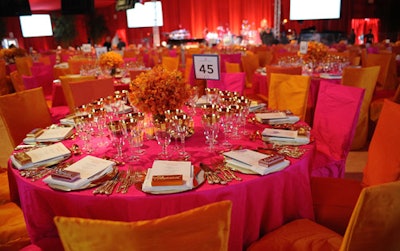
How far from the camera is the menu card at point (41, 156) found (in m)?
1.75

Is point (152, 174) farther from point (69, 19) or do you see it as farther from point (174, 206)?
point (69, 19)

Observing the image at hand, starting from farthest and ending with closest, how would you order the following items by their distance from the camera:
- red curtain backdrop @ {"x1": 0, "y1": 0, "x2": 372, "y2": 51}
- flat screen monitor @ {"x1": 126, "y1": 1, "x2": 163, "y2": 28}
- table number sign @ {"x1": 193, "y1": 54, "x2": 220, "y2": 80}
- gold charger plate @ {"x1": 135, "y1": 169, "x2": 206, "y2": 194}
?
flat screen monitor @ {"x1": 126, "y1": 1, "x2": 163, "y2": 28} < red curtain backdrop @ {"x1": 0, "y1": 0, "x2": 372, "y2": 51} < table number sign @ {"x1": 193, "y1": 54, "x2": 220, "y2": 80} < gold charger plate @ {"x1": 135, "y1": 169, "x2": 206, "y2": 194}

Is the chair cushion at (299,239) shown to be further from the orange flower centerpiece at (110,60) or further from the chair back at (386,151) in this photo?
the orange flower centerpiece at (110,60)

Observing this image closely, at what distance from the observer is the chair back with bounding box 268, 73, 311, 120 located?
297 centimetres

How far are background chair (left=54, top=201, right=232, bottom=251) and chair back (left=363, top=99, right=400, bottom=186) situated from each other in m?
1.30

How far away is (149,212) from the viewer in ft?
4.70

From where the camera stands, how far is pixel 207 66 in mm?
2867

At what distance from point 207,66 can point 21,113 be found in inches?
61.4

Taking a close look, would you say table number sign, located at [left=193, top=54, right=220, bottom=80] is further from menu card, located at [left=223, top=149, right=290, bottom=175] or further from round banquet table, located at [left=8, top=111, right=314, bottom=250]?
menu card, located at [left=223, top=149, right=290, bottom=175]

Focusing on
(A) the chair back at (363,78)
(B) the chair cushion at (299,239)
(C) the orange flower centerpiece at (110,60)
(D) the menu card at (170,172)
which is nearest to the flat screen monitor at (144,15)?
(C) the orange flower centerpiece at (110,60)

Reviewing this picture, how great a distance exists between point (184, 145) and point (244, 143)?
13.8 inches

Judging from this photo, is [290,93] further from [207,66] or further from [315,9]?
[315,9]

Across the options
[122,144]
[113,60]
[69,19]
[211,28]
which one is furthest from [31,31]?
[122,144]

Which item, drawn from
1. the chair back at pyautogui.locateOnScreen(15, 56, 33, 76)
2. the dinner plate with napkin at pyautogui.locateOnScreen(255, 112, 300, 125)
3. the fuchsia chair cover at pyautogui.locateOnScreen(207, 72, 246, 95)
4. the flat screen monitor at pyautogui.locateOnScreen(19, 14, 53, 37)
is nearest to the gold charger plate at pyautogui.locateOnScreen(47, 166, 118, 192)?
the dinner plate with napkin at pyautogui.locateOnScreen(255, 112, 300, 125)
